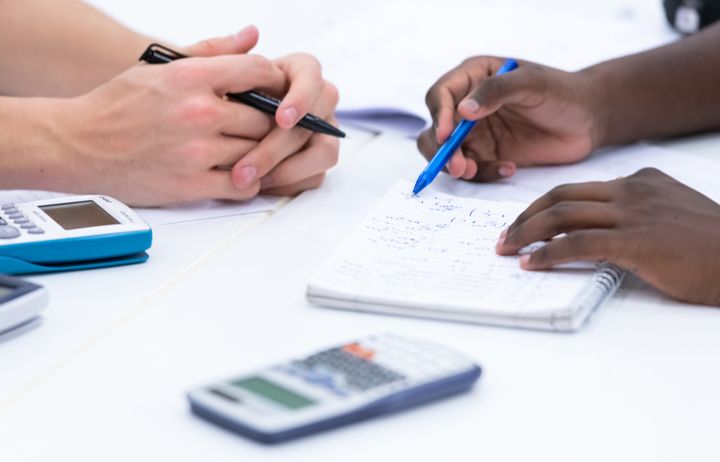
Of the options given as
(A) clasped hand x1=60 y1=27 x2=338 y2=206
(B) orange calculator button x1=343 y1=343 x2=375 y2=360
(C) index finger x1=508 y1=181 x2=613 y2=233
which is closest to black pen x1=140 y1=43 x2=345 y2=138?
(A) clasped hand x1=60 y1=27 x2=338 y2=206

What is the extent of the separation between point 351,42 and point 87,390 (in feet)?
3.10

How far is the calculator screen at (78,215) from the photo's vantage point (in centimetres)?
84

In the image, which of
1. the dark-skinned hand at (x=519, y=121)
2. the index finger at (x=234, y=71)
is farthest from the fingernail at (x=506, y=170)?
the index finger at (x=234, y=71)

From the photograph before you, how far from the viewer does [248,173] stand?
3.22ft

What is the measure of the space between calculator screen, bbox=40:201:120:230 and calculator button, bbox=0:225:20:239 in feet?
0.12

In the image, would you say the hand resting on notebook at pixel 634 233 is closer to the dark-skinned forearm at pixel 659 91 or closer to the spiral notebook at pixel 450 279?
the spiral notebook at pixel 450 279

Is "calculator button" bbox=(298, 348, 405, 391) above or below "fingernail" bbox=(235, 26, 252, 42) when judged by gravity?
below

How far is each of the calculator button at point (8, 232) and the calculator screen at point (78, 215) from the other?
4cm

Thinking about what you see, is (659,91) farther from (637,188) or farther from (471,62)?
(637,188)

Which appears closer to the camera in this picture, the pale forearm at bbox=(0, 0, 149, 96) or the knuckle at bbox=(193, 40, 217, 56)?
the knuckle at bbox=(193, 40, 217, 56)

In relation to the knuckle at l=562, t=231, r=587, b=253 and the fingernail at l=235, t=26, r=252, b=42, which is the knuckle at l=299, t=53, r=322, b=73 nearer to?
the fingernail at l=235, t=26, r=252, b=42

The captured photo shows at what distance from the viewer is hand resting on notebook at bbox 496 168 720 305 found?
2.50 feet

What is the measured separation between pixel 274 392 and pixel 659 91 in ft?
2.48

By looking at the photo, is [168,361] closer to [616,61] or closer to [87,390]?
A: [87,390]
